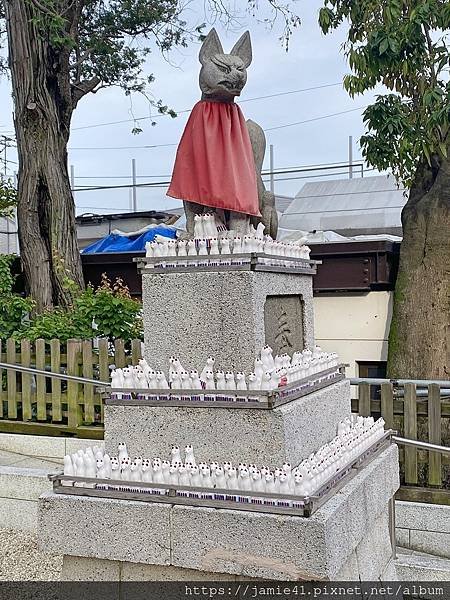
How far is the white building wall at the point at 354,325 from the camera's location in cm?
965

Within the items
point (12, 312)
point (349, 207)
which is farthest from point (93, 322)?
point (349, 207)

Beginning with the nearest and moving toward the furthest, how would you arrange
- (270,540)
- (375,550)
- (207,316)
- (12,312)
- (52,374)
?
(270,540) → (207,316) → (375,550) → (52,374) → (12,312)

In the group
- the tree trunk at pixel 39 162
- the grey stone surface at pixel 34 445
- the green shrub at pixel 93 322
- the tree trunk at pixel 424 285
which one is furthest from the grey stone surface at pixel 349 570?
the tree trunk at pixel 39 162

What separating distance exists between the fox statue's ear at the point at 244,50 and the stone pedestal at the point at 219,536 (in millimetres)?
2922

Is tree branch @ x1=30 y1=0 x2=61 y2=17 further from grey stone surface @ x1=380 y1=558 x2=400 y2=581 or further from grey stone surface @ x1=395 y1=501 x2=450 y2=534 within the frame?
grey stone surface @ x1=380 y1=558 x2=400 y2=581

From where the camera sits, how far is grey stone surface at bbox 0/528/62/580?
5.72m

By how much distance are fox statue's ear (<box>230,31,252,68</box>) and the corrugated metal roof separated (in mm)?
9589

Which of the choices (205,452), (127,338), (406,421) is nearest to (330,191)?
(127,338)

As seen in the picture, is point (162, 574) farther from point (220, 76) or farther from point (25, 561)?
point (220, 76)

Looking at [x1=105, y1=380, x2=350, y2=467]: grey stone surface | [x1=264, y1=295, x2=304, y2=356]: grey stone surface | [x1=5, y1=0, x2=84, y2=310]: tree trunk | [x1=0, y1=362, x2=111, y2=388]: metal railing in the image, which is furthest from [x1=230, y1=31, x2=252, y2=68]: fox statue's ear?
[x1=5, y1=0, x2=84, y2=310]: tree trunk

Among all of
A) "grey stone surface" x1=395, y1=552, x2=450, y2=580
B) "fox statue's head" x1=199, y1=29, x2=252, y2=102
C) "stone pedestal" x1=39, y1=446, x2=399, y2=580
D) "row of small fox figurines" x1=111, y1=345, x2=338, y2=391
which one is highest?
"fox statue's head" x1=199, y1=29, x2=252, y2=102

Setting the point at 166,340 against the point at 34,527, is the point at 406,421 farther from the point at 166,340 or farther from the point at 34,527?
the point at 34,527

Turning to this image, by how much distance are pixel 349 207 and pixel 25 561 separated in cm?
1154

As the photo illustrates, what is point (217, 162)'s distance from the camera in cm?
471
